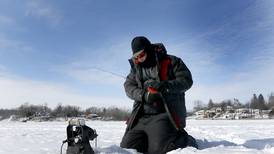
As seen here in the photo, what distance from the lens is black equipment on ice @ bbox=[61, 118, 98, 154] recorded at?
11.0 ft

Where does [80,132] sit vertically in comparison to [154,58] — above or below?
below

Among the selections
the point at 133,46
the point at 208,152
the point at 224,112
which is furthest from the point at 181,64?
the point at 224,112

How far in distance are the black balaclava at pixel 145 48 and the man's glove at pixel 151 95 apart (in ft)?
1.14

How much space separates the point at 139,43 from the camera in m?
4.27

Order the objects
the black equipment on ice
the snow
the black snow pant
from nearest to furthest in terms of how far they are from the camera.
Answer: the black equipment on ice
the snow
the black snow pant

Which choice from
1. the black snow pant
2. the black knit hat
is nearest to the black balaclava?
the black knit hat

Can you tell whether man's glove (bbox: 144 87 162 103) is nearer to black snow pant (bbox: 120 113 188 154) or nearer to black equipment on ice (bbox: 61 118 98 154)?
black snow pant (bbox: 120 113 188 154)

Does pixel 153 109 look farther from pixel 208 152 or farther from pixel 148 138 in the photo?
pixel 208 152

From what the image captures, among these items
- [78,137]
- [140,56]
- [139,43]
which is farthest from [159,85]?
[78,137]

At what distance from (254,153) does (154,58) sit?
1.84m

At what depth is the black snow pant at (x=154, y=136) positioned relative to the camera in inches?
159

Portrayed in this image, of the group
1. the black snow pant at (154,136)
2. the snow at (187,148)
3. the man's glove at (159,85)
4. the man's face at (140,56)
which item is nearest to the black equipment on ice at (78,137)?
the snow at (187,148)

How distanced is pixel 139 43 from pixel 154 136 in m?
1.07

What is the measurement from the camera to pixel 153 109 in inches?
173
